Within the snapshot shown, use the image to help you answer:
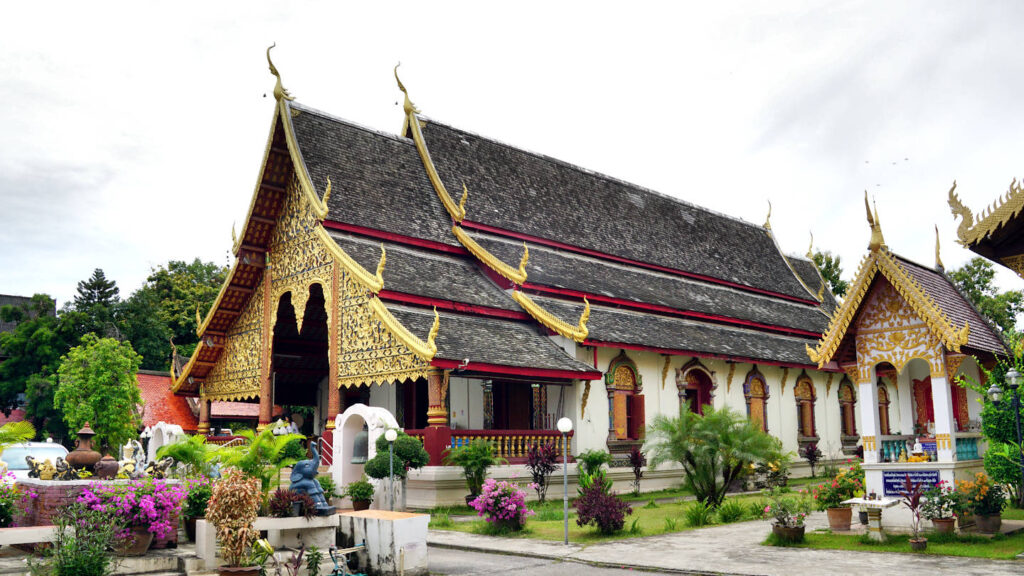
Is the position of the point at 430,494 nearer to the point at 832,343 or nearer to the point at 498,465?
the point at 498,465

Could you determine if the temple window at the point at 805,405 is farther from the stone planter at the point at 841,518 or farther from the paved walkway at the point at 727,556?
the stone planter at the point at 841,518

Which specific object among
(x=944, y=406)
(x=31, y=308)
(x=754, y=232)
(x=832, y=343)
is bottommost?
(x=944, y=406)

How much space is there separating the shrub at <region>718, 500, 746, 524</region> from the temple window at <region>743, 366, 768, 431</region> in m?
8.63

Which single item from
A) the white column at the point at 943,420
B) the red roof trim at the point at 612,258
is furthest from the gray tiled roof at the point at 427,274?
the white column at the point at 943,420

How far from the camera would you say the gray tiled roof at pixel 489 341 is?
1667 centimetres

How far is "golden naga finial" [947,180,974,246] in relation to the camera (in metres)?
11.3

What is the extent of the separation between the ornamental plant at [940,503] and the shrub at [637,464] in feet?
27.3

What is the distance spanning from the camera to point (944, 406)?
11.8 m

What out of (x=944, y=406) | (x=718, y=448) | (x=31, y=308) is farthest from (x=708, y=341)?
(x=31, y=308)

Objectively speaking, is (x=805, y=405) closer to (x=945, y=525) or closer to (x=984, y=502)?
(x=984, y=502)

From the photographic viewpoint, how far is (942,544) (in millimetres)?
10961

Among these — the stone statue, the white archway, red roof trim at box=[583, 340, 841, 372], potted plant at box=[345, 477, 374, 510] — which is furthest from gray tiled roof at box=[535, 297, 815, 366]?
the stone statue

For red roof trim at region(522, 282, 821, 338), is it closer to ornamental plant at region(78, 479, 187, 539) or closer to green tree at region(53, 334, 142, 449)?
ornamental plant at region(78, 479, 187, 539)

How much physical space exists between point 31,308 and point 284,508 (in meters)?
28.3
